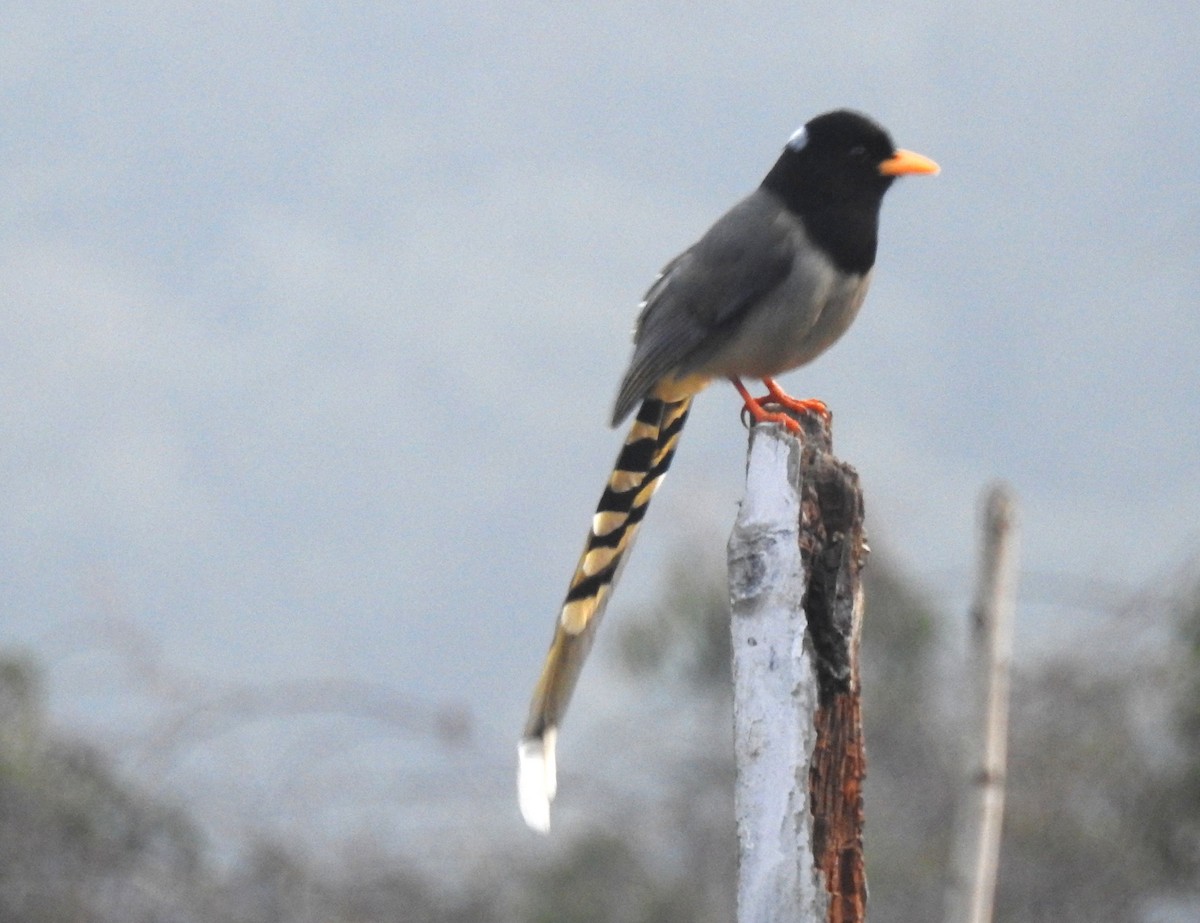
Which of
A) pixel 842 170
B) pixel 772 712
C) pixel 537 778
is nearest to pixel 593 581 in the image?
pixel 537 778

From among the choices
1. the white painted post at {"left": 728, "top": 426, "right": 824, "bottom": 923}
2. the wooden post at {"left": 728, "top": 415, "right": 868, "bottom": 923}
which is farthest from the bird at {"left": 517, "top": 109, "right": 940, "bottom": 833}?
the white painted post at {"left": 728, "top": 426, "right": 824, "bottom": 923}

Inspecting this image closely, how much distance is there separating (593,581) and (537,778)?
1.78 feet

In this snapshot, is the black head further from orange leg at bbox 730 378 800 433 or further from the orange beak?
orange leg at bbox 730 378 800 433

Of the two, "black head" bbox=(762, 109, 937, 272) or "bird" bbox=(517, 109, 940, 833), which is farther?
"black head" bbox=(762, 109, 937, 272)

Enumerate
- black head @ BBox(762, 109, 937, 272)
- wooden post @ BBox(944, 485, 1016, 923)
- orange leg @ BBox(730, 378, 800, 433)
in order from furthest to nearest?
1. black head @ BBox(762, 109, 937, 272)
2. orange leg @ BBox(730, 378, 800, 433)
3. wooden post @ BBox(944, 485, 1016, 923)

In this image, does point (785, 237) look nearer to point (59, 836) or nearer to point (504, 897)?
point (504, 897)

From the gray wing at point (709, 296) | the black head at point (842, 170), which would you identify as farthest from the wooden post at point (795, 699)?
the black head at point (842, 170)

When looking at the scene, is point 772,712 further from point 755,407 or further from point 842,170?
point 842,170

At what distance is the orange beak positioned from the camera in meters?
5.21

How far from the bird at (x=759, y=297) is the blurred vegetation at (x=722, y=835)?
2482 millimetres

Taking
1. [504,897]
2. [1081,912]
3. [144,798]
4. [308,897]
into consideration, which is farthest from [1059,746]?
[144,798]

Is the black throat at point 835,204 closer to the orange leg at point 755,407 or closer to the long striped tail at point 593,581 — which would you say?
the orange leg at point 755,407

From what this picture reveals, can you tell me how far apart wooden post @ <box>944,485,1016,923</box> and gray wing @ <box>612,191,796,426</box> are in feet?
3.90

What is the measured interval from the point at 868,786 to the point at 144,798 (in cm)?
334
